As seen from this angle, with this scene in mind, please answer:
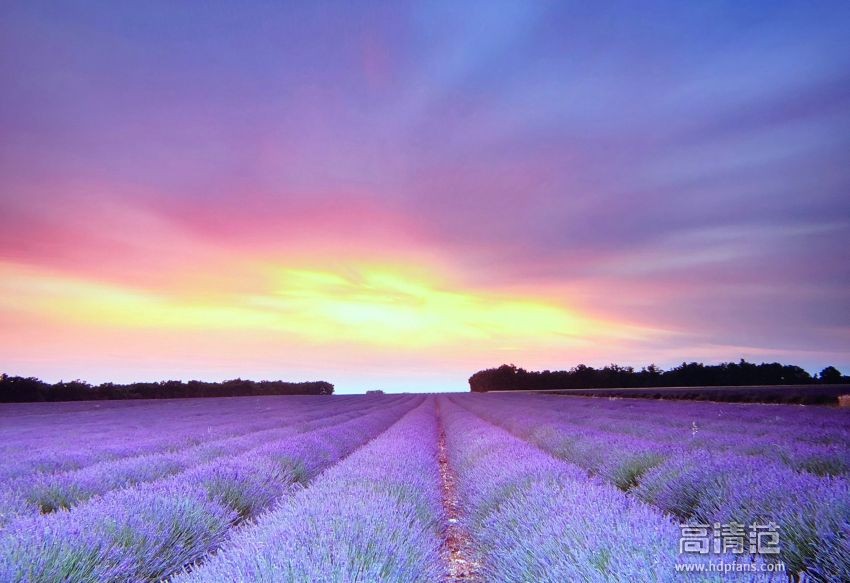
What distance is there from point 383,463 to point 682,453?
3311 mm

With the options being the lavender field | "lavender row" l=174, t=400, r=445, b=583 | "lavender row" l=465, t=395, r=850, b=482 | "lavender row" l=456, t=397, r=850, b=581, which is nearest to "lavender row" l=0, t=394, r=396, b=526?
the lavender field

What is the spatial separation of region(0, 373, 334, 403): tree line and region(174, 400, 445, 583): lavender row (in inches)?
1664

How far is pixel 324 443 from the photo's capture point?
8047 millimetres

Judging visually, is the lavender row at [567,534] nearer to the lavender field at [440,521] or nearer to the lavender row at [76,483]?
the lavender field at [440,521]

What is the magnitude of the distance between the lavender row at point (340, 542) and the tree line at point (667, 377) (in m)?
51.1

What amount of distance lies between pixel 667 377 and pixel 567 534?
217 ft

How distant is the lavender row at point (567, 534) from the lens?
1.85 metres

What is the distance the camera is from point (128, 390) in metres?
44.4

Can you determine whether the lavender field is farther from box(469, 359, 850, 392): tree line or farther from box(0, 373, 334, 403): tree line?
box(469, 359, 850, 392): tree line

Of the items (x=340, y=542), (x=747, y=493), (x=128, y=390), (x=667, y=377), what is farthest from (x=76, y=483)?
(x=667, y=377)

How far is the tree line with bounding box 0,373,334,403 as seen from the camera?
115 feet

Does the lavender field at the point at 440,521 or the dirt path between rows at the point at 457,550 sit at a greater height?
the lavender field at the point at 440,521

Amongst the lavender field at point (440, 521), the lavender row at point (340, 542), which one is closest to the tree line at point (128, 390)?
the lavender field at point (440, 521)

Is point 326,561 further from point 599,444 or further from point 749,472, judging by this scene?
point 599,444
